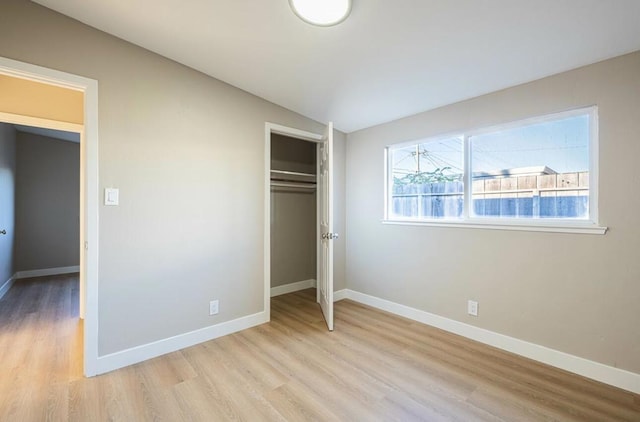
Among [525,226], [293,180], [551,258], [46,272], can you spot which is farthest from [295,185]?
[46,272]

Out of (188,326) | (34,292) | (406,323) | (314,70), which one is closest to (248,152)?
(314,70)

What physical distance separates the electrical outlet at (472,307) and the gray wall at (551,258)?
0.04 meters

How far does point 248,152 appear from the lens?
9.46ft

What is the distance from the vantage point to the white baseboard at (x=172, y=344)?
6.91ft

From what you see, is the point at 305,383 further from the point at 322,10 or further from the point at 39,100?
the point at 39,100

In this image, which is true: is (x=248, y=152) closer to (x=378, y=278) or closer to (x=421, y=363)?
(x=378, y=278)

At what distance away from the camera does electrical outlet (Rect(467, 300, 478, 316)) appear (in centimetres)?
258

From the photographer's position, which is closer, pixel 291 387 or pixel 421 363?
pixel 291 387

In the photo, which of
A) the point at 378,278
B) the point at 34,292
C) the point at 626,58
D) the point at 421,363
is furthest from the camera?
the point at 34,292

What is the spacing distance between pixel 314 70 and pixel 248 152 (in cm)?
104

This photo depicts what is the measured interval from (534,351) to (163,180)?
3318 mm

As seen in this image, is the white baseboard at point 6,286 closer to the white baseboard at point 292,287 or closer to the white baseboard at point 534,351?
the white baseboard at point 292,287

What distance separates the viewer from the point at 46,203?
526cm

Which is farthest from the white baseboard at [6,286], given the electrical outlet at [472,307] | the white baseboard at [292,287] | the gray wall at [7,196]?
the electrical outlet at [472,307]
